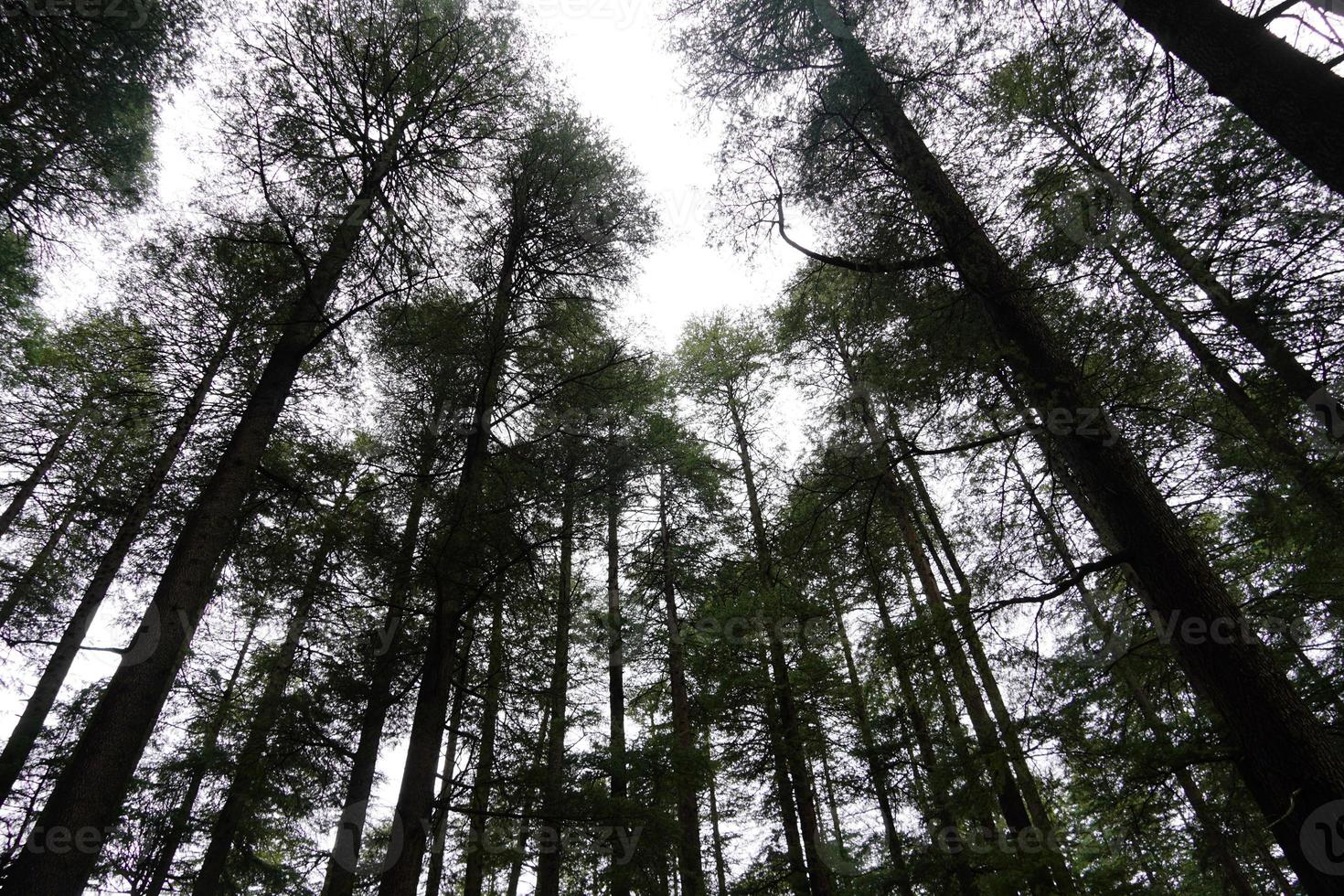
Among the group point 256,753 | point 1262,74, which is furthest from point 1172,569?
point 256,753

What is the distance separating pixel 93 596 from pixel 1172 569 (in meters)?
12.5

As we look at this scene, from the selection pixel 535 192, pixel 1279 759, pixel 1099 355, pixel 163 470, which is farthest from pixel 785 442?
pixel 163 470

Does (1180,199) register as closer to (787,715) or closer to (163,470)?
(787,715)

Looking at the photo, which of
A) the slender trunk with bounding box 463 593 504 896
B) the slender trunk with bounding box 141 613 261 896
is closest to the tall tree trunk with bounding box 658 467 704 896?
the slender trunk with bounding box 463 593 504 896

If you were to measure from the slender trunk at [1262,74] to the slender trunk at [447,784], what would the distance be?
7.03m

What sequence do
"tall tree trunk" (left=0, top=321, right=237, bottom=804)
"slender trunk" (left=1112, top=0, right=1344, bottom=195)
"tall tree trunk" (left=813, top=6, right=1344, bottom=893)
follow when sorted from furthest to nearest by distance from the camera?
"tall tree trunk" (left=0, top=321, right=237, bottom=804) < "tall tree trunk" (left=813, top=6, right=1344, bottom=893) < "slender trunk" (left=1112, top=0, right=1344, bottom=195)

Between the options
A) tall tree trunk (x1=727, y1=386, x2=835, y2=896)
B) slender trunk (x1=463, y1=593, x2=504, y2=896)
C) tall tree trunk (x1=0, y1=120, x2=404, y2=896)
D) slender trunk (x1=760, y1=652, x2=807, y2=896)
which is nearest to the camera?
tall tree trunk (x1=0, y1=120, x2=404, y2=896)

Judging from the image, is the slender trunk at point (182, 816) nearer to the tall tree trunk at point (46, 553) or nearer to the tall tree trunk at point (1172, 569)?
the tall tree trunk at point (46, 553)

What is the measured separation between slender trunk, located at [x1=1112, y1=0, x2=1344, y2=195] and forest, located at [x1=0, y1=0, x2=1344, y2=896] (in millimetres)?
18

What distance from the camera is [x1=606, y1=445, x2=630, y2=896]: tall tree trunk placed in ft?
24.0

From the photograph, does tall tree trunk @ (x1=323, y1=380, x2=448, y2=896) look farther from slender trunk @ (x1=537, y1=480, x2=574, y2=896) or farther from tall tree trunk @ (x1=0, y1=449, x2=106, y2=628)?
tall tree trunk @ (x1=0, y1=449, x2=106, y2=628)

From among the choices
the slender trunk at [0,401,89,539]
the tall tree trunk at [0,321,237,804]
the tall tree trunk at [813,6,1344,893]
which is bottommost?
the tall tree trunk at [813,6,1344,893]

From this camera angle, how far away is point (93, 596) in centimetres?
840

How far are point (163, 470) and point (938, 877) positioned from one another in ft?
39.3
